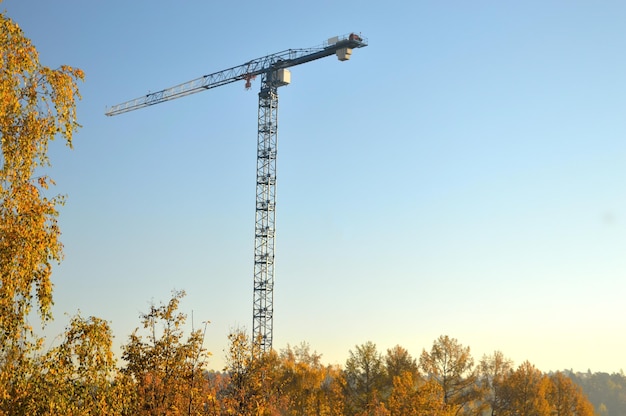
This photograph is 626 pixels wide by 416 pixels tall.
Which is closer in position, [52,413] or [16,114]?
[52,413]

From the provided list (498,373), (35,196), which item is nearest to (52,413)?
(35,196)

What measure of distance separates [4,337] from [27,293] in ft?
3.21

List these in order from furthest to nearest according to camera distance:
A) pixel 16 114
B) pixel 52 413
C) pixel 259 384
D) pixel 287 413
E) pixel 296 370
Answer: pixel 296 370
pixel 287 413
pixel 259 384
pixel 16 114
pixel 52 413

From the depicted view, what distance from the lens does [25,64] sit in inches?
622

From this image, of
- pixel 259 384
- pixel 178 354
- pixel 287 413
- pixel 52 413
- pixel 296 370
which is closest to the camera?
pixel 52 413

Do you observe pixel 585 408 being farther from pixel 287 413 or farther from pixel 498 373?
pixel 287 413

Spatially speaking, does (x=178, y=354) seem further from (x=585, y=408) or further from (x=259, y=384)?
(x=585, y=408)

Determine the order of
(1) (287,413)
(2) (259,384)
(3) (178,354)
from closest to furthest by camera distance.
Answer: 1. (3) (178,354)
2. (2) (259,384)
3. (1) (287,413)

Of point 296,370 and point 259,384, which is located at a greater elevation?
point 296,370

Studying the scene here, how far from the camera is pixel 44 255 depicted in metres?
15.3

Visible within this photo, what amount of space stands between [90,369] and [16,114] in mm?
5695

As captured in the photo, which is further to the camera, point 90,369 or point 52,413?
point 90,369

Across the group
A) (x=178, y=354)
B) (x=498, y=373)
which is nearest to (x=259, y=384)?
(x=178, y=354)

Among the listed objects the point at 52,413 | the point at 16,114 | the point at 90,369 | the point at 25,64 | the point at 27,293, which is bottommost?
the point at 52,413
